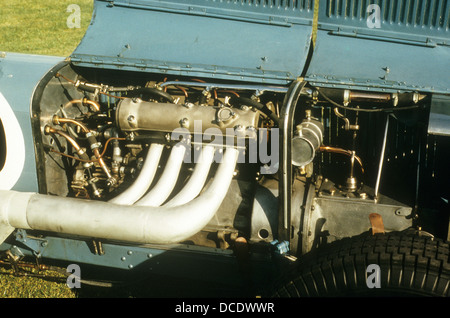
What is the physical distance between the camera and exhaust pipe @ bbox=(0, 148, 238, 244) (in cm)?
233

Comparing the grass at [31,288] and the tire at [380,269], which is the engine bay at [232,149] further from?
the grass at [31,288]

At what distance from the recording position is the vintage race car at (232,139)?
2432 mm

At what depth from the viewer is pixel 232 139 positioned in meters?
2.57

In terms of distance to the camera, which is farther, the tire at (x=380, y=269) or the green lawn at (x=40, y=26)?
the green lawn at (x=40, y=26)

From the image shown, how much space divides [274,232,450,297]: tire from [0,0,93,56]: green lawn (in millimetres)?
6626

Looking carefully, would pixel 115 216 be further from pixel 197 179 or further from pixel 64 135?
pixel 64 135
